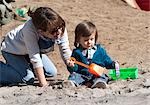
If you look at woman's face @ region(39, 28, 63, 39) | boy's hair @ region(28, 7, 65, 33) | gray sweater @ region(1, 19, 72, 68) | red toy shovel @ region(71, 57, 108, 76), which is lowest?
red toy shovel @ region(71, 57, 108, 76)

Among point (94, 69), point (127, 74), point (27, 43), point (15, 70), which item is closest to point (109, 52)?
point (127, 74)


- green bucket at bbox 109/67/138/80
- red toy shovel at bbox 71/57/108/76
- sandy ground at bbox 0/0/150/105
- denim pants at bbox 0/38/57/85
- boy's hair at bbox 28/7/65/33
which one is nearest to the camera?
sandy ground at bbox 0/0/150/105

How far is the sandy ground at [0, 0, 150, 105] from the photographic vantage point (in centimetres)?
463

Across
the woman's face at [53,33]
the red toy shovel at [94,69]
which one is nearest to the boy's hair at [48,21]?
the woman's face at [53,33]

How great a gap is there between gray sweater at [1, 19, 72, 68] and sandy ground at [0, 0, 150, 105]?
28 centimetres

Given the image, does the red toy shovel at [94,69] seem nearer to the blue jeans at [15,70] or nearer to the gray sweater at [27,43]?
the gray sweater at [27,43]

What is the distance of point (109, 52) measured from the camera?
720 centimetres

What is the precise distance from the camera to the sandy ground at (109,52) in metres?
4.63

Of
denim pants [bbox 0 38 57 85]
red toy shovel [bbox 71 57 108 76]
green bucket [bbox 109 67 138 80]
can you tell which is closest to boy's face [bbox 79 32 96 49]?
red toy shovel [bbox 71 57 108 76]

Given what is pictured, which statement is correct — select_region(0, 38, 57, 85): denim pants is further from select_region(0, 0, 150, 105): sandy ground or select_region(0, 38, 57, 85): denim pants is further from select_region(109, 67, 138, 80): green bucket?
select_region(109, 67, 138, 80): green bucket

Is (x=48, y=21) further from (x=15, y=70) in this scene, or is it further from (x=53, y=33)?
(x=15, y=70)

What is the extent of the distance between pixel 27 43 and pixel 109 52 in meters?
2.18

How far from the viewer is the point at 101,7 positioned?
9828 millimetres

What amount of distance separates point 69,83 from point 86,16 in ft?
13.9
